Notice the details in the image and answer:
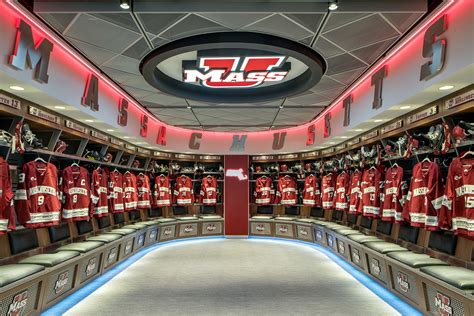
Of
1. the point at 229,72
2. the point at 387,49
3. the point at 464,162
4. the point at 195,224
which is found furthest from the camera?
the point at 195,224

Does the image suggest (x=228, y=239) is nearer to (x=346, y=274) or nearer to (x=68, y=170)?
(x=346, y=274)

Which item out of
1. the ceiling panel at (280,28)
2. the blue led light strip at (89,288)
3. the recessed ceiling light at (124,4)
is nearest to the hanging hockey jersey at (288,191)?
the blue led light strip at (89,288)

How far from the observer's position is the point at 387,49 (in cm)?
374

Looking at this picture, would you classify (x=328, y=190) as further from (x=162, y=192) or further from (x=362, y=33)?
(x=362, y=33)

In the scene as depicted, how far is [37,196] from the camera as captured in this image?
12.9 ft

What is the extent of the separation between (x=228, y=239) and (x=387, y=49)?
21.9ft

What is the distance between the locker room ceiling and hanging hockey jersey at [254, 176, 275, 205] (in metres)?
5.00

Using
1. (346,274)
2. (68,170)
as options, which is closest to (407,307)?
(346,274)

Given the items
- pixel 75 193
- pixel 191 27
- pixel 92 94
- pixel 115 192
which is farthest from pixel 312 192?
pixel 191 27

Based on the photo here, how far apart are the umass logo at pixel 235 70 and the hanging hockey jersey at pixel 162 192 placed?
13.7 feet

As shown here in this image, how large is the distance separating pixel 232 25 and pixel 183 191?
645 centimetres

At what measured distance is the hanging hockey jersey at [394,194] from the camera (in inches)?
176

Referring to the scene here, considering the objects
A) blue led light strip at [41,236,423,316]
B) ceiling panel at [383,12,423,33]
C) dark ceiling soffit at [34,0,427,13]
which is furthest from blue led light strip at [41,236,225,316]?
ceiling panel at [383,12,423,33]

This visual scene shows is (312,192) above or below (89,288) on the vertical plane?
above
